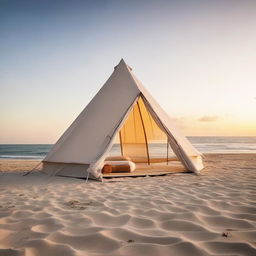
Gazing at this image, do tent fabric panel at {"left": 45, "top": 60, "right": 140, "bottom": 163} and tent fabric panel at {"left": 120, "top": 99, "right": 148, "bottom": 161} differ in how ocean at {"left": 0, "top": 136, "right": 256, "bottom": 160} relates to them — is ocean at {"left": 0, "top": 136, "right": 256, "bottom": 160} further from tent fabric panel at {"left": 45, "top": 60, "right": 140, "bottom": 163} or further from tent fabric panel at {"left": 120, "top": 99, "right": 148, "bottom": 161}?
tent fabric panel at {"left": 45, "top": 60, "right": 140, "bottom": 163}

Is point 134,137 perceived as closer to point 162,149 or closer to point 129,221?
point 162,149

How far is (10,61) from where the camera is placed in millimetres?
10445

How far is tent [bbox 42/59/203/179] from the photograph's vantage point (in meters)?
5.45

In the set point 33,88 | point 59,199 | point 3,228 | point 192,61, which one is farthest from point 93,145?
point 33,88

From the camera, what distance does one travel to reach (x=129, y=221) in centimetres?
240

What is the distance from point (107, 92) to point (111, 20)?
9.04ft

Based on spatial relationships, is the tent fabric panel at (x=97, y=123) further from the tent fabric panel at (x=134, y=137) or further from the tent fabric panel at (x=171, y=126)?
the tent fabric panel at (x=134, y=137)

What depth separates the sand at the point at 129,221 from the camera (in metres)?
1.75

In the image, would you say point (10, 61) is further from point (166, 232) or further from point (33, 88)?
point (166, 232)

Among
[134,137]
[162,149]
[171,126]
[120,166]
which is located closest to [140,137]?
[134,137]

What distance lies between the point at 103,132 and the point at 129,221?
137 inches

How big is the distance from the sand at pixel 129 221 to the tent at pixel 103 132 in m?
1.43

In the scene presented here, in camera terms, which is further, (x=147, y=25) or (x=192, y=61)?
(x=192, y=61)

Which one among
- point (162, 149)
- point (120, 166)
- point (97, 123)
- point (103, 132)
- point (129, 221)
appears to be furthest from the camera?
point (162, 149)
